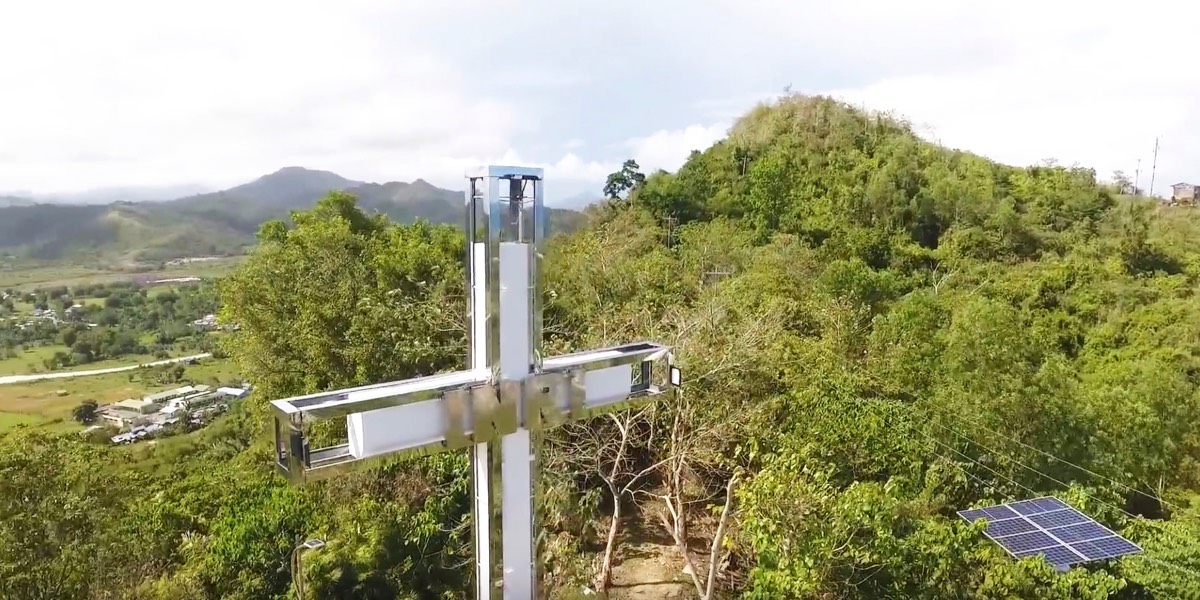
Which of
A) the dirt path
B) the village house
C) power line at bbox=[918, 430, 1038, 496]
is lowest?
the dirt path

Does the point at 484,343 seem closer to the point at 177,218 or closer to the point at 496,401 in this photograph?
the point at 496,401

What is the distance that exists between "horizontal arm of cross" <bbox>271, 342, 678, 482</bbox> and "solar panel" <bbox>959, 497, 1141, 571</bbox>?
15.2 feet

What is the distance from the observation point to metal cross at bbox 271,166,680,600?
107 inches

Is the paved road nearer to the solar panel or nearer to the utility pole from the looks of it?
the solar panel

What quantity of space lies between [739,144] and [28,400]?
2226 cm

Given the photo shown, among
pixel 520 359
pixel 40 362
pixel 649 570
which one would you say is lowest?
pixel 649 570

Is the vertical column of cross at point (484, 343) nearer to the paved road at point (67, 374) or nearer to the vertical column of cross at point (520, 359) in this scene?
the vertical column of cross at point (520, 359)

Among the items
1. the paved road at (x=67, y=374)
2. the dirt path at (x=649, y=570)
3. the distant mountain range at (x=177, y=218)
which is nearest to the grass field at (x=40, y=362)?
the paved road at (x=67, y=374)

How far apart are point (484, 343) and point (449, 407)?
0.33m

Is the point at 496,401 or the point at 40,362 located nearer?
the point at 496,401

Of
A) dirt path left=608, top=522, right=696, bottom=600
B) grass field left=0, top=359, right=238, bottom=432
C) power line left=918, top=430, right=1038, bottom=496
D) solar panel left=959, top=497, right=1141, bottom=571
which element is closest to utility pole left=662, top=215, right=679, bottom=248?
power line left=918, top=430, right=1038, bottom=496

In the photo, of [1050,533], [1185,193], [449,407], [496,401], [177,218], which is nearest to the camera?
[449,407]

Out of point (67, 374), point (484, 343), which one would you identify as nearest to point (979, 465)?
point (484, 343)

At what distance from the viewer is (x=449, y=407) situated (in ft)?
9.63
